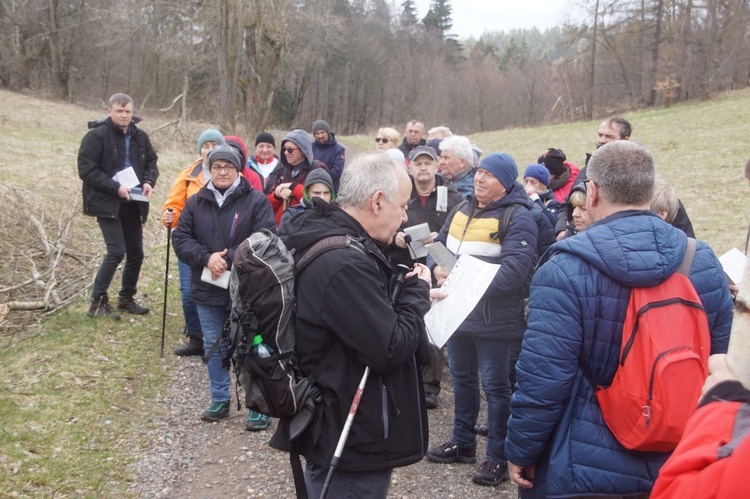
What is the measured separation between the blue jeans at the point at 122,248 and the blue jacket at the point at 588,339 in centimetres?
515

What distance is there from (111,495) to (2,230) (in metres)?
5.63

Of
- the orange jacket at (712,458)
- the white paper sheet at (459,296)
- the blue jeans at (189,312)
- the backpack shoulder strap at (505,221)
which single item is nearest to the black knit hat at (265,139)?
the blue jeans at (189,312)

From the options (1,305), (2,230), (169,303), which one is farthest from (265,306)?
(2,230)

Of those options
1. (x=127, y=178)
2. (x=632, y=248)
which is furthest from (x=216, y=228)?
(x=632, y=248)

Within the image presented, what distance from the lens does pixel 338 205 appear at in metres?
2.62

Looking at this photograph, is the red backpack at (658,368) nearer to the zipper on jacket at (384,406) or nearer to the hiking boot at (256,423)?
the zipper on jacket at (384,406)

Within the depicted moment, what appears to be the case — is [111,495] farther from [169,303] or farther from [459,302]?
[169,303]

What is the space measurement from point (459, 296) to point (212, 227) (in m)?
2.25

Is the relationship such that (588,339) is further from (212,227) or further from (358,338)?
(212,227)

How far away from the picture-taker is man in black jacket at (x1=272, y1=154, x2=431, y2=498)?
2.36 m

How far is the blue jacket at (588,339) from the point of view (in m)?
2.28

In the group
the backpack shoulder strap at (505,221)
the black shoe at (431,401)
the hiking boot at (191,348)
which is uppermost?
the backpack shoulder strap at (505,221)

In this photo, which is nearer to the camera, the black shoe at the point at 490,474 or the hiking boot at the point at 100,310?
the black shoe at the point at 490,474

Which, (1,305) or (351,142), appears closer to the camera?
(1,305)
